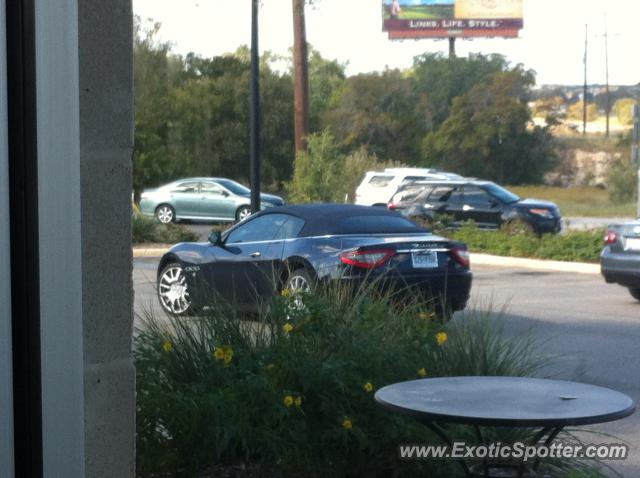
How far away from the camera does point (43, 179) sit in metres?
2.30

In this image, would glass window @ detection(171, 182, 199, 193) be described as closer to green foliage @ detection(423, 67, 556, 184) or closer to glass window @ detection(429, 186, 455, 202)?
glass window @ detection(429, 186, 455, 202)

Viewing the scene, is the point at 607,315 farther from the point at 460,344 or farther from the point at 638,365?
the point at 460,344

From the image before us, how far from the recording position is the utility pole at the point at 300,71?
97.6 ft

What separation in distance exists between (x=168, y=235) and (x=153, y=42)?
5065 millimetres

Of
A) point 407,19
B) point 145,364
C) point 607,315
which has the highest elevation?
point 407,19

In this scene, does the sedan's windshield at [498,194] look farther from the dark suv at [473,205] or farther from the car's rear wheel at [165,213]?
the car's rear wheel at [165,213]

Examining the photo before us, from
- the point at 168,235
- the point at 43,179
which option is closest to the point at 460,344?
the point at 43,179

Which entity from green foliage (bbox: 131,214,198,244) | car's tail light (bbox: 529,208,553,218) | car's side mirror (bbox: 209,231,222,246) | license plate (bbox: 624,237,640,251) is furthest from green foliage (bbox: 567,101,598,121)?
car's side mirror (bbox: 209,231,222,246)

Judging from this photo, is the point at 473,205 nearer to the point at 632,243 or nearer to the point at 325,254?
the point at 632,243

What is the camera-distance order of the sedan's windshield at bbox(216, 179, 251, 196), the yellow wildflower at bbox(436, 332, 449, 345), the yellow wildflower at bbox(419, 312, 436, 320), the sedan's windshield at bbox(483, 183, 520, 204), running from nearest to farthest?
the yellow wildflower at bbox(436, 332, 449, 345) → the yellow wildflower at bbox(419, 312, 436, 320) → the sedan's windshield at bbox(483, 183, 520, 204) → the sedan's windshield at bbox(216, 179, 251, 196)

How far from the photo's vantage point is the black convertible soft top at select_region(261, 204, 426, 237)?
40.1 ft

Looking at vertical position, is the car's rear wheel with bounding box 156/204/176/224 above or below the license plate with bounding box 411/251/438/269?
below

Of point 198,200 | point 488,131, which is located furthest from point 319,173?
point 488,131

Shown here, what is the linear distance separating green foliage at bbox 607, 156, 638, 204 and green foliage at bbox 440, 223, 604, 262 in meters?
25.6
